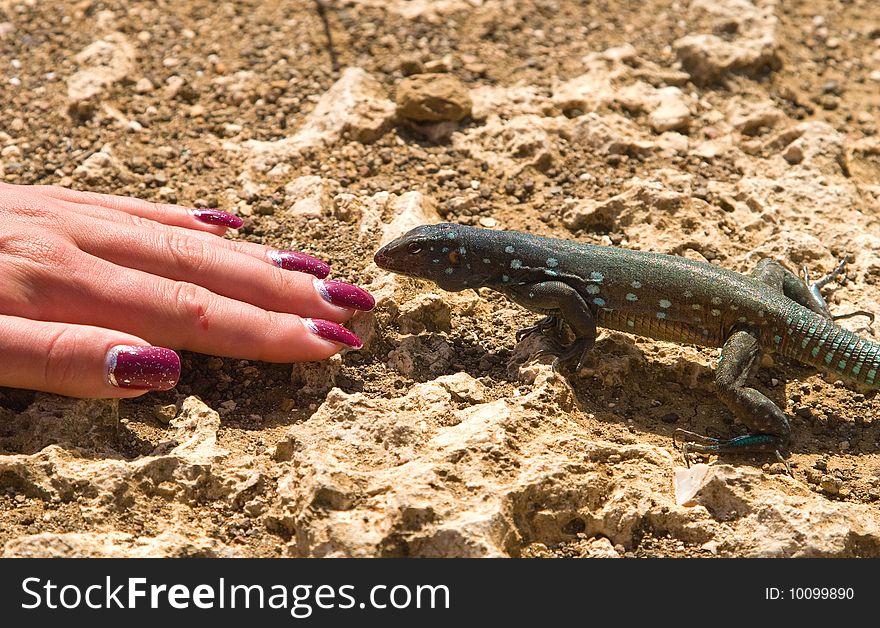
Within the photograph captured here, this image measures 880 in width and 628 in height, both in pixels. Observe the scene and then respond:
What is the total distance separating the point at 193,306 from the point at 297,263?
687mm

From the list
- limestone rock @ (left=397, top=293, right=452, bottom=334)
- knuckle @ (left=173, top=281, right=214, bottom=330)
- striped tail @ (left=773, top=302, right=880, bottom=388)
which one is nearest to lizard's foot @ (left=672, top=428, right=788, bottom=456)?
striped tail @ (left=773, top=302, right=880, bottom=388)

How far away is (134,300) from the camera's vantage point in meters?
4.56

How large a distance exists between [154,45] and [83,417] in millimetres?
4056

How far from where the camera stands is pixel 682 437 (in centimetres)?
456

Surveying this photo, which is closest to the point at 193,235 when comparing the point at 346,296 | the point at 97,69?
the point at 346,296

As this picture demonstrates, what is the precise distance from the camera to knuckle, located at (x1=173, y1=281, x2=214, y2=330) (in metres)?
4.59

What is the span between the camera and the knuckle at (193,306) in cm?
459

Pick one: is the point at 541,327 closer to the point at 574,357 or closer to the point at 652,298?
the point at 574,357

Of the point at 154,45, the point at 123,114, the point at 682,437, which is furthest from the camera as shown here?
the point at 154,45

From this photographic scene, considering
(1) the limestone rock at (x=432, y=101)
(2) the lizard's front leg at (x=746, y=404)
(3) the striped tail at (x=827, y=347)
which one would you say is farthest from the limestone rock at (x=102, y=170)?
(3) the striped tail at (x=827, y=347)

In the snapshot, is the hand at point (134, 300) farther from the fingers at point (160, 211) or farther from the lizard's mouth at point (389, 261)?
the lizard's mouth at point (389, 261)
